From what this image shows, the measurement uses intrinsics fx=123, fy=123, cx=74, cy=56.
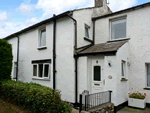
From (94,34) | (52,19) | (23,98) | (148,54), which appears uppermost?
(52,19)

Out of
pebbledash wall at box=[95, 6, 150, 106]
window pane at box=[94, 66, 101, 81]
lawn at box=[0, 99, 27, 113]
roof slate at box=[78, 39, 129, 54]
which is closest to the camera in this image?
lawn at box=[0, 99, 27, 113]

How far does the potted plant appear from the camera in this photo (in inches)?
254

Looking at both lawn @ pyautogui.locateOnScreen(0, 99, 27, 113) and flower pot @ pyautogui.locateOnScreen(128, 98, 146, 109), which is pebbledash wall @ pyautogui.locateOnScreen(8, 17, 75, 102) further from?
flower pot @ pyautogui.locateOnScreen(128, 98, 146, 109)

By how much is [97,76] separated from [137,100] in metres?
2.43

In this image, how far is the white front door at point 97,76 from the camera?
696cm

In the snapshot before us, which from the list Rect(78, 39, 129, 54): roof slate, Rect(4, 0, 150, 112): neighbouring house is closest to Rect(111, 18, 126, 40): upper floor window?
Rect(4, 0, 150, 112): neighbouring house

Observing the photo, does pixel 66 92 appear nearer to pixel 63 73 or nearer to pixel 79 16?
pixel 63 73

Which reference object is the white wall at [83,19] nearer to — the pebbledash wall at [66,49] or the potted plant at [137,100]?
the pebbledash wall at [66,49]

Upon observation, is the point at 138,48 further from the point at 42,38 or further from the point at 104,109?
the point at 42,38

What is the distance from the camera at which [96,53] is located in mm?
6676

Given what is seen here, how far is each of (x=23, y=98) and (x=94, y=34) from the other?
6409 mm

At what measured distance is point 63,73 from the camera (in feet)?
25.6

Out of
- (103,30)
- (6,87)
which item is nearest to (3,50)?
(6,87)

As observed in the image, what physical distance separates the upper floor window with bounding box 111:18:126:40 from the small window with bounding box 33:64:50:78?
5226 mm
